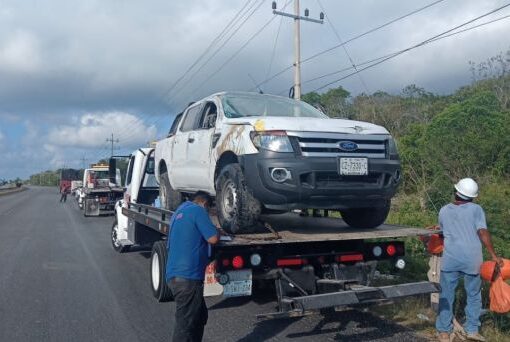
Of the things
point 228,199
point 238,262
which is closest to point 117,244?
point 228,199

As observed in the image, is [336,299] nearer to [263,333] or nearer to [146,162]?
[263,333]

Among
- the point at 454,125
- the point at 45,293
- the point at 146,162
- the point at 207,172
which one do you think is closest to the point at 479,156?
the point at 454,125

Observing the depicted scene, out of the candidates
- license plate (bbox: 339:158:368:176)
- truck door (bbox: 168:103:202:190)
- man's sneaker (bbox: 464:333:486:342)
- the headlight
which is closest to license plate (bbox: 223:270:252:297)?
the headlight

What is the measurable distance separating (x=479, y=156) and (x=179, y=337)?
1367cm

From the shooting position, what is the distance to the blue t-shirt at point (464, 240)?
5.50m

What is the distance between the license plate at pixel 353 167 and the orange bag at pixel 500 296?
168 cm

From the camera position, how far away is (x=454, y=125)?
18.3 metres

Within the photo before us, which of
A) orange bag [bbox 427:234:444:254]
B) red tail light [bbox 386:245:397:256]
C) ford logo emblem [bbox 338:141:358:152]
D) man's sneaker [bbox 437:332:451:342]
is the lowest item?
man's sneaker [bbox 437:332:451:342]

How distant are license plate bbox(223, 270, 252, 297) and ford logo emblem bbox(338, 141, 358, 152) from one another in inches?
64.5

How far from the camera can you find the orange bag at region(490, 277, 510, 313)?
525 cm

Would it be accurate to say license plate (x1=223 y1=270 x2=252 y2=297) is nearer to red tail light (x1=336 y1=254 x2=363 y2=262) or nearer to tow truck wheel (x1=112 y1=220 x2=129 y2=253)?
red tail light (x1=336 y1=254 x2=363 y2=262)

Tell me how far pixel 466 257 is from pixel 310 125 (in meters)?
2.07

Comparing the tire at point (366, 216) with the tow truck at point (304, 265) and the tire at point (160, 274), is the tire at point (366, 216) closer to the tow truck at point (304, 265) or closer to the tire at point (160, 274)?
the tow truck at point (304, 265)

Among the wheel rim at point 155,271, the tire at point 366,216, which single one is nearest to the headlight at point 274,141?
the tire at point 366,216
